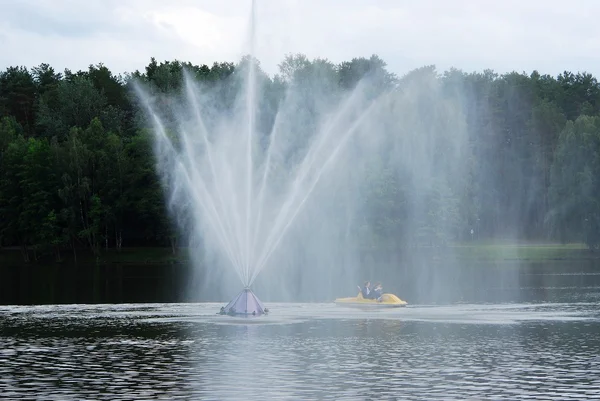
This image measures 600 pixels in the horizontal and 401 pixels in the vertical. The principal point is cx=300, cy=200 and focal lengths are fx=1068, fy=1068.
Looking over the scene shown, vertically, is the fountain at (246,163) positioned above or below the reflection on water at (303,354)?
above


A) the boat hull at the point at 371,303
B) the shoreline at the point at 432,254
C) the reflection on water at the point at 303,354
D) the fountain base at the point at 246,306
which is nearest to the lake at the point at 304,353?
the reflection on water at the point at 303,354

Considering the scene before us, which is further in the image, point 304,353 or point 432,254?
point 432,254

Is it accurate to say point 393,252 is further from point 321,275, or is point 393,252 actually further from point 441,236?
point 321,275

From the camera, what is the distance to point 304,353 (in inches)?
1596

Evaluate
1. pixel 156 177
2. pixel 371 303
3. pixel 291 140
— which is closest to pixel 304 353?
pixel 371 303

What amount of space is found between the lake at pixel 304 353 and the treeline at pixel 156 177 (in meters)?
65.5

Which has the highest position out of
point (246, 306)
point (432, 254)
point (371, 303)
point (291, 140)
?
point (291, 140)

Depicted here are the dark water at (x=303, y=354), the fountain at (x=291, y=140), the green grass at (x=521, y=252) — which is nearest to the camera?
the dark water at (x=303, y=354)

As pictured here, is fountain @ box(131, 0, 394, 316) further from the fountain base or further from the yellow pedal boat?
the yellow pedal boat

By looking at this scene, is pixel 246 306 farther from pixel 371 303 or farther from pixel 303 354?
pixel 303 354

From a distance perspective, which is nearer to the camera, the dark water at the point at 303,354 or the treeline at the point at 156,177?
the dark water at the point at 303,354

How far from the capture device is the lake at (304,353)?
31984 mm

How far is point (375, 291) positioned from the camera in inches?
2520

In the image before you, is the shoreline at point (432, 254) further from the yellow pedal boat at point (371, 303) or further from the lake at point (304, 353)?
the lake at point (304, 353)
